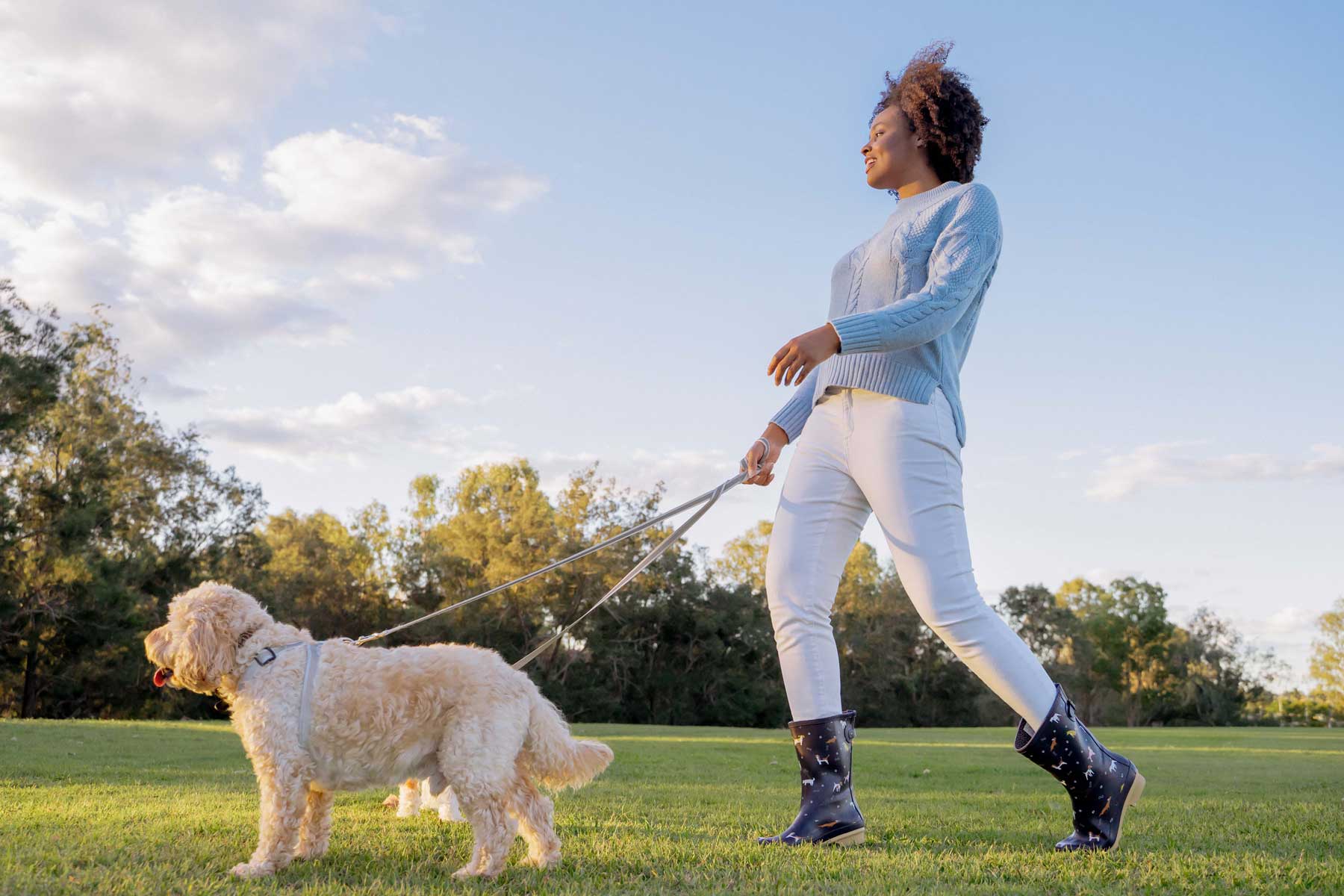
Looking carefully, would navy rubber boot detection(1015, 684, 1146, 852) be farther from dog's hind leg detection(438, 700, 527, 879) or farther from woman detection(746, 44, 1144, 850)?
dog's hind leg detection(438, 700, 527, 879)

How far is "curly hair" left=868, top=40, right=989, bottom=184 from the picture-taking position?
4.39 meters

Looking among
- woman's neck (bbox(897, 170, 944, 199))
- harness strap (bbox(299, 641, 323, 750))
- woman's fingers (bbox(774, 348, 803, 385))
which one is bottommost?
harness strap (bbox(299, 641, 323, 750))

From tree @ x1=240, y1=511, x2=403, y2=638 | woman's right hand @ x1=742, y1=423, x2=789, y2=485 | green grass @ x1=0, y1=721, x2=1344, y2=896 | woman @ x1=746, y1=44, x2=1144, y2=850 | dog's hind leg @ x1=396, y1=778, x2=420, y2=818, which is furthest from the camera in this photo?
tree @ x1=240, y1=511, x2=403, y2=638

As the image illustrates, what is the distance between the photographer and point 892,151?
4.50 meters

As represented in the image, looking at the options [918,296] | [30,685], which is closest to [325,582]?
[30,685]

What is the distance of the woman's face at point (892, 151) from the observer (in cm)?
448

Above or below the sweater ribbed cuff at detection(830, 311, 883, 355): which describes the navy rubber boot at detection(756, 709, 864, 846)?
below

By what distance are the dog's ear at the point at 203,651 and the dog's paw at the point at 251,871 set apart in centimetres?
74

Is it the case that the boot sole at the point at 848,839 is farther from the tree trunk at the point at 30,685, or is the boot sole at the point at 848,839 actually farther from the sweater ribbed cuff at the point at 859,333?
the tree trunk at the point at 30,685

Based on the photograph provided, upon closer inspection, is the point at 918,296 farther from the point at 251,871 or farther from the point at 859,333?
the point at 251,871

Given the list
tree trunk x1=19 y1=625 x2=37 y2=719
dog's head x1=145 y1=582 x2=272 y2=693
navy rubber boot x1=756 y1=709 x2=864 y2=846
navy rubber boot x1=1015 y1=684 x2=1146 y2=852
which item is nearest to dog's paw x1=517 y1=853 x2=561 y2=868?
navy rubber boot x1=756 y1=709 x2=864 y2=846

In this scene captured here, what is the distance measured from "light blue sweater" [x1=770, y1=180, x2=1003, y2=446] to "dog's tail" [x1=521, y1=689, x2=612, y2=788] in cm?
169

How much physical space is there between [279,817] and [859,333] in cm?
274

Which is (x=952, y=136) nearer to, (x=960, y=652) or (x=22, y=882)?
(x=960, y=652)
